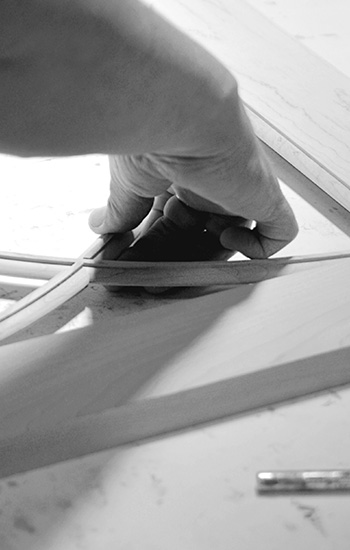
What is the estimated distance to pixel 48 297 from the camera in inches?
39.9

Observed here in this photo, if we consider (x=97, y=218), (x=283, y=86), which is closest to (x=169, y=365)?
(x=97, y=218)

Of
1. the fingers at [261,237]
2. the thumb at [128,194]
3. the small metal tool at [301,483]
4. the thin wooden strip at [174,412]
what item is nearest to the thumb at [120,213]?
the thumb at [128,194]

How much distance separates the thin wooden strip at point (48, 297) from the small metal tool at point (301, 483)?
0.35 meters

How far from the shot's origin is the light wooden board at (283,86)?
1300 millimetres

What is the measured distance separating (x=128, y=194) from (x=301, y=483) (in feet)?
1.42

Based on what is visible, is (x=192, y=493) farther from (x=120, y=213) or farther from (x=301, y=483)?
(x=120, y=213)

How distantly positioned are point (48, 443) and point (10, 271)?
0.99ft

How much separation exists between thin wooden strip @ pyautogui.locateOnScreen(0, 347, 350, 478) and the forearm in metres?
0.28

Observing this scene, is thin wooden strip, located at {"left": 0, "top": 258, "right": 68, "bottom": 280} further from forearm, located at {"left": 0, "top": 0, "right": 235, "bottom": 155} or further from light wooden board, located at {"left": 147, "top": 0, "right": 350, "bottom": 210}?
light wooden board, located at {"left": 147, "top": 0, "right": 350, "bottom": 210}

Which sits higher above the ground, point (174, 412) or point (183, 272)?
point (183, 272)

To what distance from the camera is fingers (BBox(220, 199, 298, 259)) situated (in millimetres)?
1080

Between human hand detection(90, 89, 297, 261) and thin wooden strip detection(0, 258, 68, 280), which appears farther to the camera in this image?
thin wooden strip detection(0, 258, 68, 280)

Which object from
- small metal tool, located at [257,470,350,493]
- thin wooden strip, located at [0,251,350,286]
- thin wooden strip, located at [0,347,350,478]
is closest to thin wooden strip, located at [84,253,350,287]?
thin wooden strip, located at [0,251,350,286]

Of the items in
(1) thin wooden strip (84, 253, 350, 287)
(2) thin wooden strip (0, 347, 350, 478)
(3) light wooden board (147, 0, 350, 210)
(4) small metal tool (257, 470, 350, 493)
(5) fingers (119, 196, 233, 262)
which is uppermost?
(3) light wooden board (147, 0, 350, 210)
